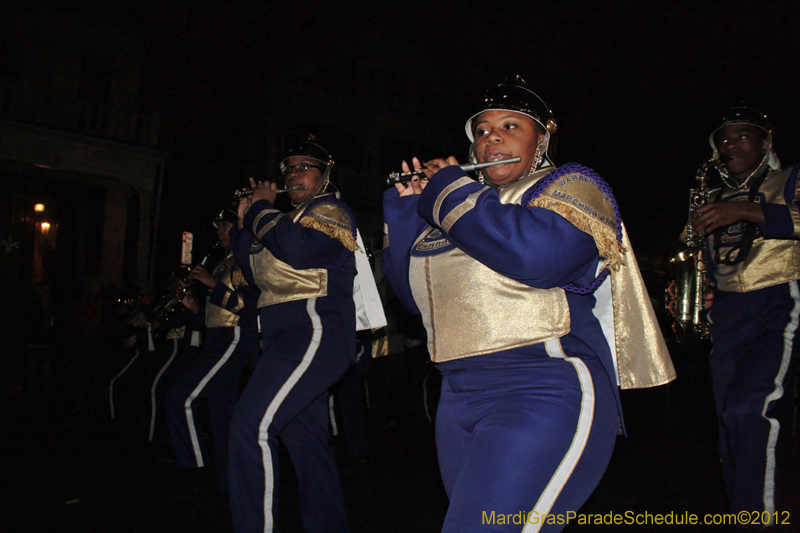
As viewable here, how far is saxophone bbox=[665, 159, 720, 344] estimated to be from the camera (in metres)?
3.82

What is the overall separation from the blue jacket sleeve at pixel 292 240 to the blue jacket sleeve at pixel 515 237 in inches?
65.4

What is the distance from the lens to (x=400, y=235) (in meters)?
2.16

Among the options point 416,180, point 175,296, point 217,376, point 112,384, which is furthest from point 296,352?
point 112,384

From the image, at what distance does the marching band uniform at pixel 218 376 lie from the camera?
452cm

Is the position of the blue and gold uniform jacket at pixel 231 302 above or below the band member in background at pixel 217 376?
above

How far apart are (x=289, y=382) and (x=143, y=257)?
40.1 feet

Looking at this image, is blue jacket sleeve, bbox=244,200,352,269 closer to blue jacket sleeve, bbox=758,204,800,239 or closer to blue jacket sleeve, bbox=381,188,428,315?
blue jacket sleeve, bbox=381,188,428,315

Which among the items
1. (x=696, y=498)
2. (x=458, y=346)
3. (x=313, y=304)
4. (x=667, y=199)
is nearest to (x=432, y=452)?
(x=696, y=498)

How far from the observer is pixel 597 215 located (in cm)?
175

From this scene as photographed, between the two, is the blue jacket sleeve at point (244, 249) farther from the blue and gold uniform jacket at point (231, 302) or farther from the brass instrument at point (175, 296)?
the brass instrument at point (175, 296)

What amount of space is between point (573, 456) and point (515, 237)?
59 cm

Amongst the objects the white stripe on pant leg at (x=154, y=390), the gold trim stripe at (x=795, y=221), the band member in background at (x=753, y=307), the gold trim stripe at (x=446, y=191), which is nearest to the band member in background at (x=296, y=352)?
the gold trim stripe at (x=446, y=191)

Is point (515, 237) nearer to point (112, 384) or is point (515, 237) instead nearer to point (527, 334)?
point (527, 334)

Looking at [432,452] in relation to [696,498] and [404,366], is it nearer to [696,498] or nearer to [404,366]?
[696,498]
